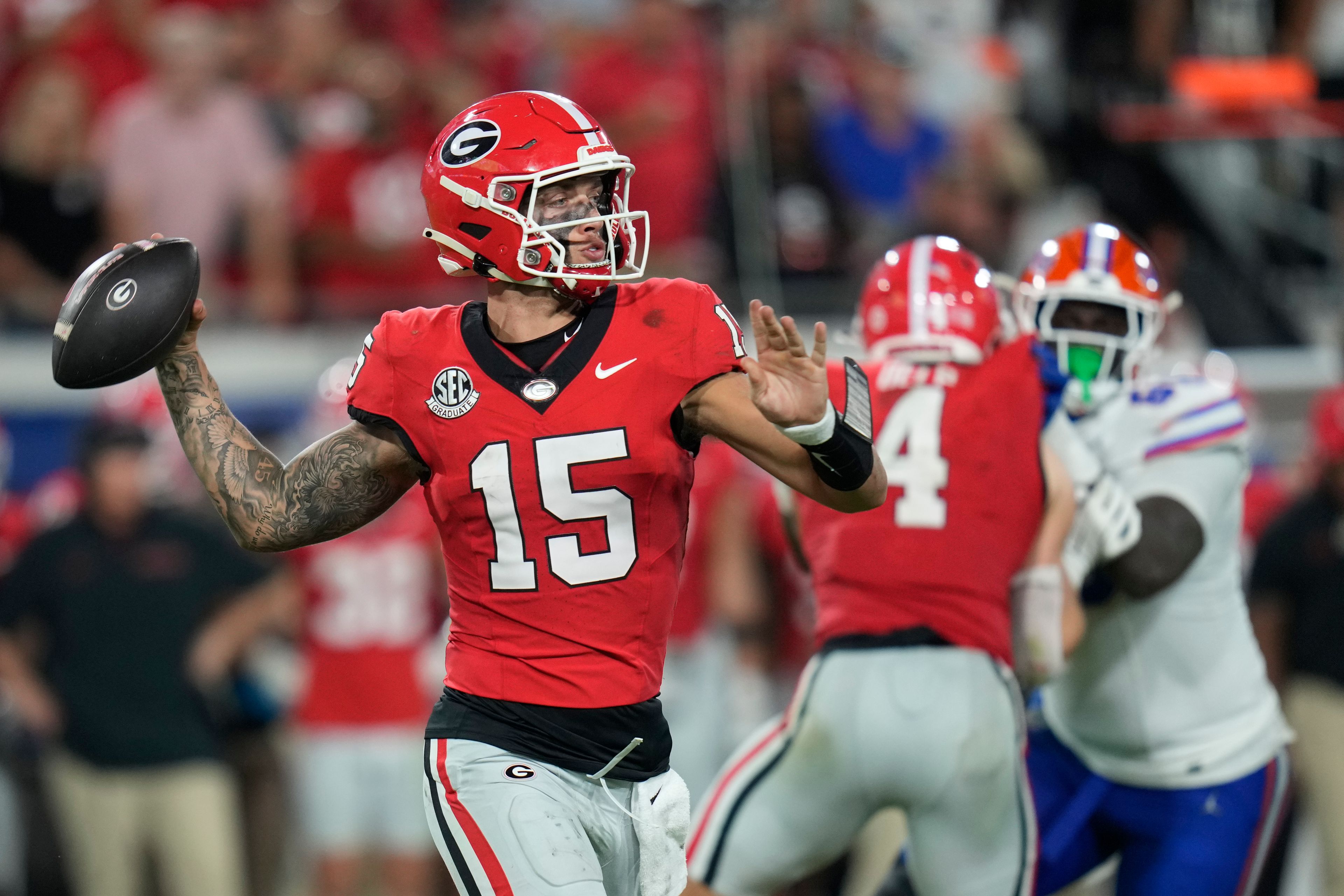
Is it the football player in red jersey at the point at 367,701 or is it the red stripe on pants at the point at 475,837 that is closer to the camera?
the red stripe on pants at the point at 475,837

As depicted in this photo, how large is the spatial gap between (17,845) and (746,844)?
4.45m

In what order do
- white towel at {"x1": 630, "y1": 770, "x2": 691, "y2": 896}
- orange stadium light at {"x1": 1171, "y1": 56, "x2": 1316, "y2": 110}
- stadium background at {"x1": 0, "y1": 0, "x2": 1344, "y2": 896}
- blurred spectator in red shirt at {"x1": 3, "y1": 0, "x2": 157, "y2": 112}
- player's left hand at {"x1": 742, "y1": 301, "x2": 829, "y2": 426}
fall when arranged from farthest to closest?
orange stadium light at {"x1": 1171, "y1": 56, "x2": 1316, "y2": 110} → blurred spectator in red shirt at {"x1": 3, "y1": 0, "x2": 157, "y2": 112} → stadium background at {"x1": 0, "y1": 0, "x2": 1344, "y2": 896} → white towel at {"x1": 630, "y1": 770, "x2": 691, "y2": 896} → player's left hand at {"x1": 742, "y1": 301, "x2": 829, "y2": 426}

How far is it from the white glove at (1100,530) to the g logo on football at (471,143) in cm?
168

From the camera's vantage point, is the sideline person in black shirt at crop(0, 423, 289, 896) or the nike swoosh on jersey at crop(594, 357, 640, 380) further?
the sideline person in black shirt at crop(0, 423, 289, 896)

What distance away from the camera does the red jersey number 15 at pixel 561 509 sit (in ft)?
9.98

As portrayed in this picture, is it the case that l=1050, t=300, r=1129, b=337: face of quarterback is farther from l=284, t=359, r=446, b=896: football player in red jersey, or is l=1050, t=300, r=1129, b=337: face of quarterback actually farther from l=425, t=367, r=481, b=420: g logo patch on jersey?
l=284, t=359, r=446, b=896: football player in red jersey

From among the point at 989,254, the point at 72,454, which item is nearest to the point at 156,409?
the point at 72,454

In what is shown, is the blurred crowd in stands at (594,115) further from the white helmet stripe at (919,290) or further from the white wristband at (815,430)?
the white wristband at (815,430)

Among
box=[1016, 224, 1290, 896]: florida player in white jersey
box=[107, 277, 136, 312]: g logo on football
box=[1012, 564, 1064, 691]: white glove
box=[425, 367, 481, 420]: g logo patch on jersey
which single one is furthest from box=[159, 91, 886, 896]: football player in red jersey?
box=[1016, 224, 1290, 896]: florida player in white jersey

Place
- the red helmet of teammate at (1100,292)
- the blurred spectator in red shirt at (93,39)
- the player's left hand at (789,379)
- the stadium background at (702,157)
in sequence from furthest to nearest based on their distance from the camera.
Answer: the blurred spectator in red shirt at (93,39) → the stadium background at (702,157) → the red helmet of teammate at (1100,292) → the player's left hand at (789,379)

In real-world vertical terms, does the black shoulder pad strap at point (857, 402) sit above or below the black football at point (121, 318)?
below

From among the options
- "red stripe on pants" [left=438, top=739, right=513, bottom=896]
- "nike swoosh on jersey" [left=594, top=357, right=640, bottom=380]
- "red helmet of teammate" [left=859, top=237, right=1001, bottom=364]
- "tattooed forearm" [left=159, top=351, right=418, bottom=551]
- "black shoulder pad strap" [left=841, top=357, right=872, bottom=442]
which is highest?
"nike swoosh on jersey" [left=594, top=357, right=640, bottom=380]

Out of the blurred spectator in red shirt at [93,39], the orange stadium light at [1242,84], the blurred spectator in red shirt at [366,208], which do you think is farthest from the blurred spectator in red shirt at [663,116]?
the orange stadium light at [1242,84]

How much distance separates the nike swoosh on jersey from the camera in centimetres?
307
